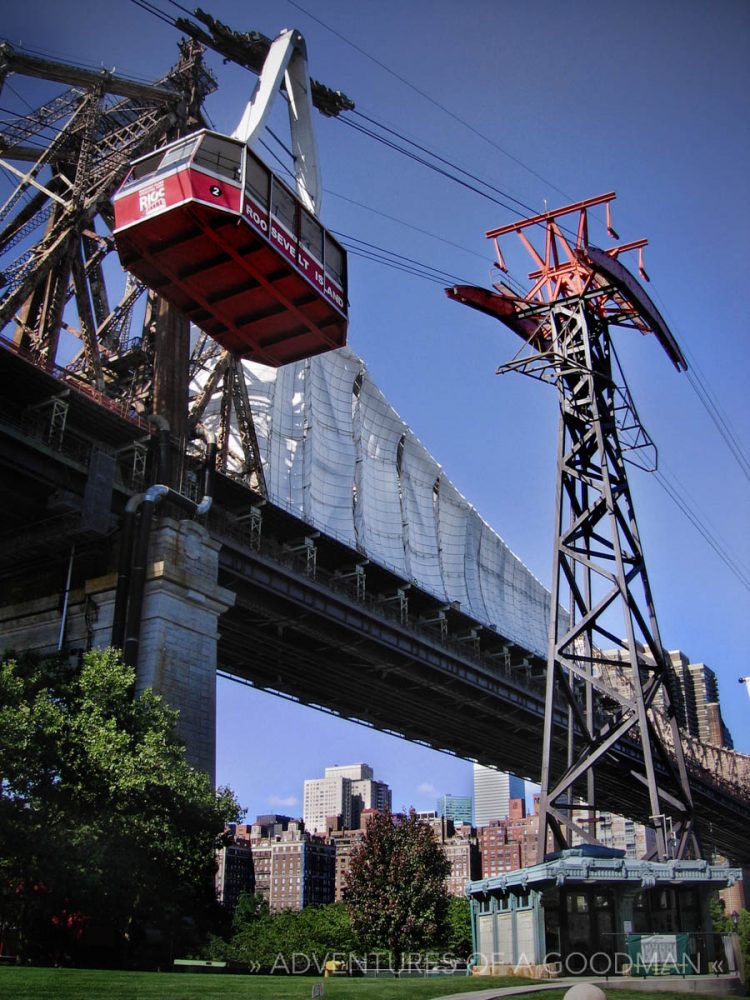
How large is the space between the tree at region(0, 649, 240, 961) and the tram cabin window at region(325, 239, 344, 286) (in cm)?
1520


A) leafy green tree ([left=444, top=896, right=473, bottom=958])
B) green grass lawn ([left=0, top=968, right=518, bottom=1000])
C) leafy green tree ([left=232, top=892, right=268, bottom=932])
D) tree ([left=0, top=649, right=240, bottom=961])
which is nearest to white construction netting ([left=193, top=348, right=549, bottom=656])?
leafy green tree ([left=444, top=896, right=473, bottom=958])

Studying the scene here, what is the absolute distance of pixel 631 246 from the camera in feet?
111

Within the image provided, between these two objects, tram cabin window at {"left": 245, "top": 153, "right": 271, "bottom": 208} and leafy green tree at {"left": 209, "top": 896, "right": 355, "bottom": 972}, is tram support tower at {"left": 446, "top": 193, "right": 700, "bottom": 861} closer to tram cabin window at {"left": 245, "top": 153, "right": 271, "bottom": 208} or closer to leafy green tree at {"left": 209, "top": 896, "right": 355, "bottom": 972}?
tram cabin window at {"left": 245, "top": 153, "right": 271, "bottom": 208}

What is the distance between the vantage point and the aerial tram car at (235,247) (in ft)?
96.4

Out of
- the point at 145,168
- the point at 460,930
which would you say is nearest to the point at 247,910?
the point at 460,930

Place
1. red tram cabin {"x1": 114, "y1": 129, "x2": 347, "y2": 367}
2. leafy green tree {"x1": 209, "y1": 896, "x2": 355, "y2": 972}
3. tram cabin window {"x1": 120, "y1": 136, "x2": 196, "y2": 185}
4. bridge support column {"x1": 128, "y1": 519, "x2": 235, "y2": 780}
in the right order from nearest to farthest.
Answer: red tram cabin {"x1": 114, "y1": 129, "x2": 347, "y2": 367} < tram cabin window {"x1": 120, "y1": 136, "x2": 196, "y2": 185} < bridge support column {"x1": 128, "y1": 519, "x2": 235, "y2": 780} < leafy green tree {"x1": 209, "y1": 896, "x2": 355, "y2": 972}

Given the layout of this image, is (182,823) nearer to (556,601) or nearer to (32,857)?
(32,857)

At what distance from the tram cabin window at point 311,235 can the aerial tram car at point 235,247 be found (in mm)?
51

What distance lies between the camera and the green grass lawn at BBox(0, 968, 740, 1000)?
15.7 metres

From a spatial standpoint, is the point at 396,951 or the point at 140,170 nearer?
the point at 140,170

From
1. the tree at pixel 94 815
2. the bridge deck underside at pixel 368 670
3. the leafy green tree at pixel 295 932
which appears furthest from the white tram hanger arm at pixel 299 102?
the leafy green tree at pixel 295 932

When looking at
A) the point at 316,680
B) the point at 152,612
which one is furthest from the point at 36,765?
the point at 316,680

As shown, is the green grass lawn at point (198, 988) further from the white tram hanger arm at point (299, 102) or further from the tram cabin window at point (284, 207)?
the white tram hanger arm at point (299, 102)

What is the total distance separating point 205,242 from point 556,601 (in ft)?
51.0
